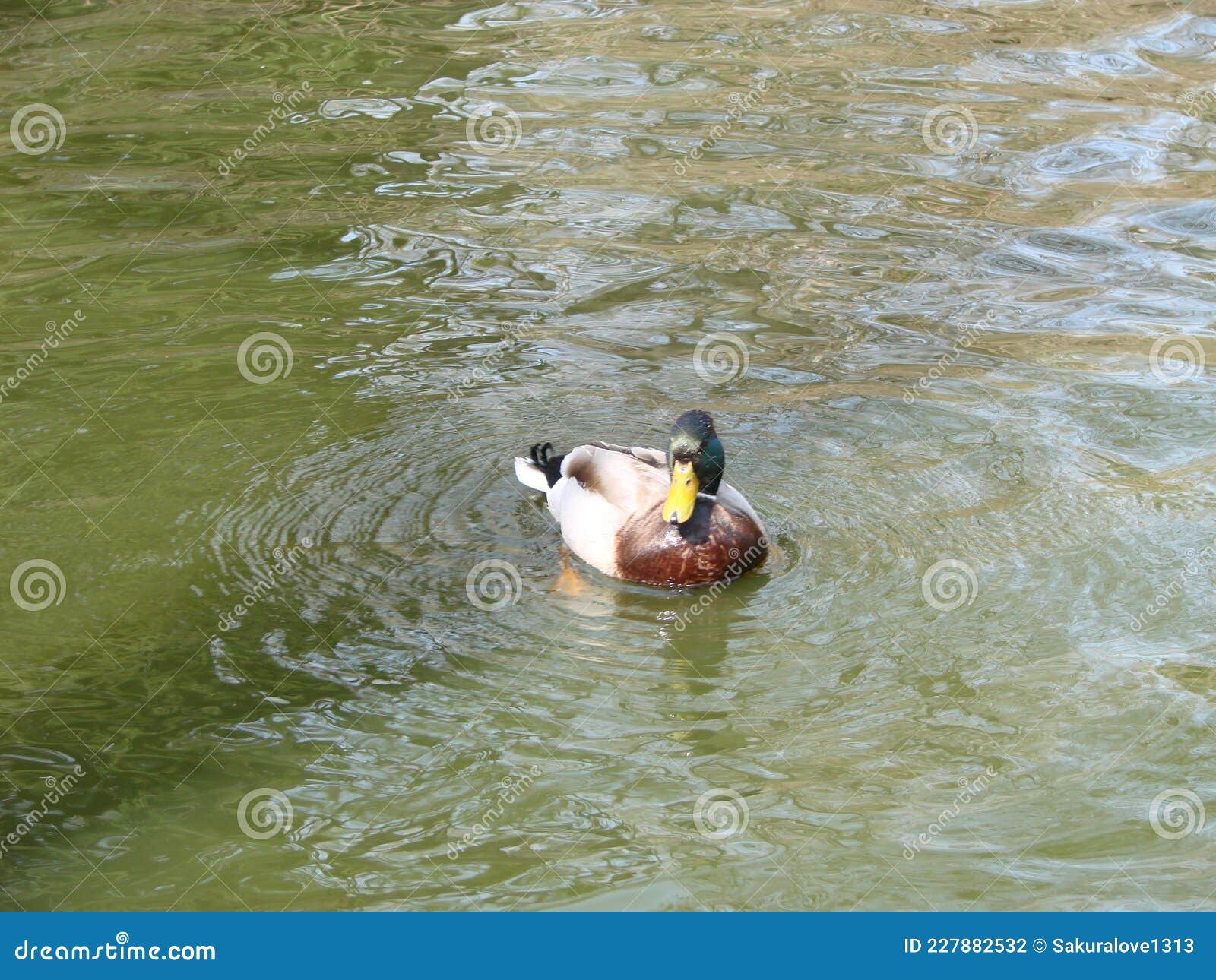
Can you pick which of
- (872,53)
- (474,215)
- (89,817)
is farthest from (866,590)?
(872,53)

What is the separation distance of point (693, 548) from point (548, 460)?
46.7 inches

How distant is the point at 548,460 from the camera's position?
26.4 ft

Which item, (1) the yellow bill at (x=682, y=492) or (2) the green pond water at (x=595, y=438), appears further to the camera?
(1) the yellow bill at (x=682, y=492)

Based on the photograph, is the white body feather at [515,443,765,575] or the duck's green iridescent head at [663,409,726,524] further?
the white body feather at [515,443,765,575]

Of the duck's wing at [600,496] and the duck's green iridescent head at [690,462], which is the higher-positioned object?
the duck's green iridescent head at [690,462]

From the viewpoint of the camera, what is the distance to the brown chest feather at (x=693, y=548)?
723 centimetres

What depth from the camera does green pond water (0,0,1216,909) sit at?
555 cm

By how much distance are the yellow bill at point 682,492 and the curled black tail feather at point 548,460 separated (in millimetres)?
854

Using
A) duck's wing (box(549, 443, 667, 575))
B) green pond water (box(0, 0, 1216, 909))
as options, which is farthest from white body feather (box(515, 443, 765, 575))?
green pond water (box(0, 0, 1216, 909))

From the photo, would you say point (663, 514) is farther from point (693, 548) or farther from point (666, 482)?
point (666, 482)

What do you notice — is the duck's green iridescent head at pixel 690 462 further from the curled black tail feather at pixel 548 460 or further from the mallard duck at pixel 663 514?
the curled black tail feather at pixel 548 460

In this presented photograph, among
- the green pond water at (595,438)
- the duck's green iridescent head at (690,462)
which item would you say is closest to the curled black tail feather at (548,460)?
the green pond water at (595,438)

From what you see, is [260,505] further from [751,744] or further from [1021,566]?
[1021,566]

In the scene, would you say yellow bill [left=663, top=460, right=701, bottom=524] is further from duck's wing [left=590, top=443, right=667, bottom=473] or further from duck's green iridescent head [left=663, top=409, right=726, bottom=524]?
duck's wing [left=590, top=443, right=667, bottom=473]
